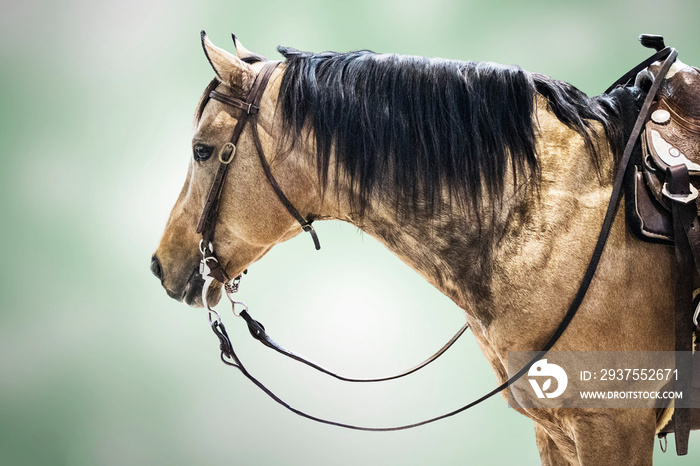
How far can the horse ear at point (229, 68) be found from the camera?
3.57 feet

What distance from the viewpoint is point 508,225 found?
975 millimetres

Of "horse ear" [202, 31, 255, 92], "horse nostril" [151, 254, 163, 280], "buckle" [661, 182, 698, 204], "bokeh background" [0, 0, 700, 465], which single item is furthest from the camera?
"bokeh background" [0, 0, 700, 465]

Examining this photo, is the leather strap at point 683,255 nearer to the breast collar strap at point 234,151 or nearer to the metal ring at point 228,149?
the breast collar strap at point 234,151

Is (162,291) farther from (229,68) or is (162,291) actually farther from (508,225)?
(508,225)

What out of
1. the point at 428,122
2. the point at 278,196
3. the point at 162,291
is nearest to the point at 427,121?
the point at 428,122

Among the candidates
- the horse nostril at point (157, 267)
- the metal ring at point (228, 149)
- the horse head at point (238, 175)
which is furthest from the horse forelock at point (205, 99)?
the horse nostril at point (157, 267)

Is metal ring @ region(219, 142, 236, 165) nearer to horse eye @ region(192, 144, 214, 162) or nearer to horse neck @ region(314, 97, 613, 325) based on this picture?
horse eye @ region(192, 144, 214, 162)

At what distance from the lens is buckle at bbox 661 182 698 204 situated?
92cm

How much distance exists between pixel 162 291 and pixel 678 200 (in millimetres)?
1782

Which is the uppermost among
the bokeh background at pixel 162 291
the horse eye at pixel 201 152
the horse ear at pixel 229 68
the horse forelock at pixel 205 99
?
the horse ear at pixel 229 68

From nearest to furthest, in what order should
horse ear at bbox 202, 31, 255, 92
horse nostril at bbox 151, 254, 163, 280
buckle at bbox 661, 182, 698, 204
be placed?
1. buckle at bbox 661, 182, 698, 204
2. horse ear at bbox 202, 31, 255, 92
3. horse nostril at bbox 151, 254, 163, 280

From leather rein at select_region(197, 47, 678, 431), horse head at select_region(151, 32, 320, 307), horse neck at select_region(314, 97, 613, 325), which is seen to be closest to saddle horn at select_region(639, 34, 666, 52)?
leather rein at select_region(197, 47, 678, 431)

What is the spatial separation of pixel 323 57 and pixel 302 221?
0.33 metres

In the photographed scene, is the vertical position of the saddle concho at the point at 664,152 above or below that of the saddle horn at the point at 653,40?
below
